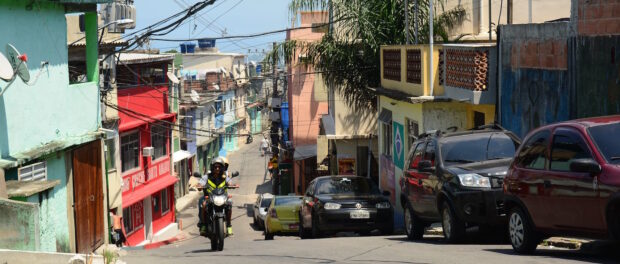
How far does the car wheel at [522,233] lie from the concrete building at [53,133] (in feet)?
23.0

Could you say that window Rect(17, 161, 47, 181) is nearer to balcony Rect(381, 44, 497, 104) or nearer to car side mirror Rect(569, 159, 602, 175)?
balcony Rect(381, 44, 497, 104)

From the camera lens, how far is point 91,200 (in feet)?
65.2

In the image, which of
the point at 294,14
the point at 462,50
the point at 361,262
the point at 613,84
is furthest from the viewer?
the point at 294,14

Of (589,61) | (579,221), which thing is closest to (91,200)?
(589,61)

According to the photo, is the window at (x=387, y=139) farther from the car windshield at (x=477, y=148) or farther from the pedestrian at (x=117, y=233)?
the car windshield at (x=477, y=148)

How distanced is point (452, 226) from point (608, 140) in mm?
4352

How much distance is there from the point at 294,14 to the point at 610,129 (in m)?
19.5

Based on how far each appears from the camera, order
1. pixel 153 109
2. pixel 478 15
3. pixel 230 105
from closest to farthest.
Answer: pixel 478 15 → pixel 153 109 → pixel 230 105

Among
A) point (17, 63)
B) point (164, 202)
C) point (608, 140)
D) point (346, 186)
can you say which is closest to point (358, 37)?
point (346, 186)

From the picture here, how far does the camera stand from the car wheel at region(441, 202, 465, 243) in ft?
45.4

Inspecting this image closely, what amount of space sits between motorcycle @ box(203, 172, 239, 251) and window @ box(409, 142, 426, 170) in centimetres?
342

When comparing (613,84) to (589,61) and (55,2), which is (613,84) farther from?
(55,2)

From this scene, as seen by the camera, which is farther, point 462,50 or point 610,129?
point 462,50

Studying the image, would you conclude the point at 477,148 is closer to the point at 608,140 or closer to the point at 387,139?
the point at 608,140
